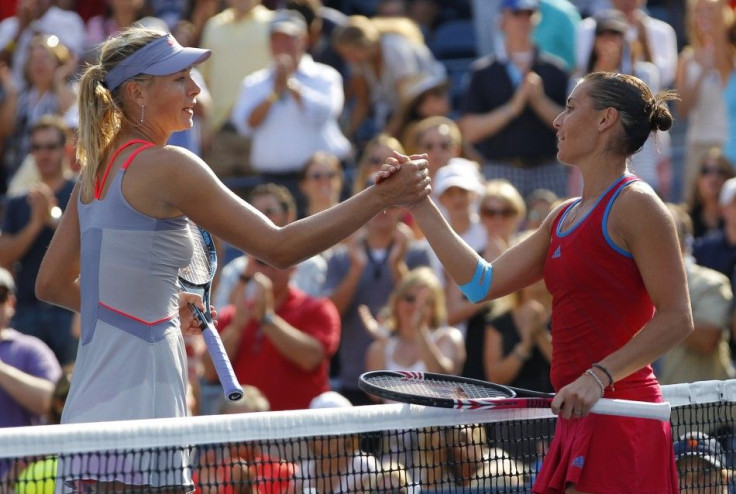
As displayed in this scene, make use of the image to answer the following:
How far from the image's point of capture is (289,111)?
10094mm

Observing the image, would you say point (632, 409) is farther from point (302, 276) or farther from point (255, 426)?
point (302, 276)

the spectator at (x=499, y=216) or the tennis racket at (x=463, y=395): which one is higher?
the spectator at (x=499, y=216)

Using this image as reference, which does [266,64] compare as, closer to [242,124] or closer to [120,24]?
[242,124]

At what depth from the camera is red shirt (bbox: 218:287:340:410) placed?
25.3ft

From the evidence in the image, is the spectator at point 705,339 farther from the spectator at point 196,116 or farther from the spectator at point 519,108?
the spectator at point 196,116

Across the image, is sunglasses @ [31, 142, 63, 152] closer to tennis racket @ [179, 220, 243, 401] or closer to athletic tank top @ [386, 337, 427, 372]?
athletic tank top @ [386, 337, 427, 372]

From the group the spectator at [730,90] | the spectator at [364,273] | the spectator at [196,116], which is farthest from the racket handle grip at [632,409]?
the spectator at [730,90]

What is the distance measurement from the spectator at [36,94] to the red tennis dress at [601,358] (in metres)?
7.16

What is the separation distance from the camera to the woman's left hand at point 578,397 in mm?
3848

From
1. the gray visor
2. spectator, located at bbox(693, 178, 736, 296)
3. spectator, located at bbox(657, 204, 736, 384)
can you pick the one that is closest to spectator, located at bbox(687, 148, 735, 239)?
spectator, located at bbox(693, 178, 736, 296)

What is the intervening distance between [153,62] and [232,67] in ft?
22.4

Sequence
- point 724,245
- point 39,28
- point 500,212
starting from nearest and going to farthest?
point 724,245 → point 500,212 → point 39,28

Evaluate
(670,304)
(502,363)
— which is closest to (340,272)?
(502,363)

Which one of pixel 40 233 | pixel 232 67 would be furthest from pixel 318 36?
pixel 40 233
